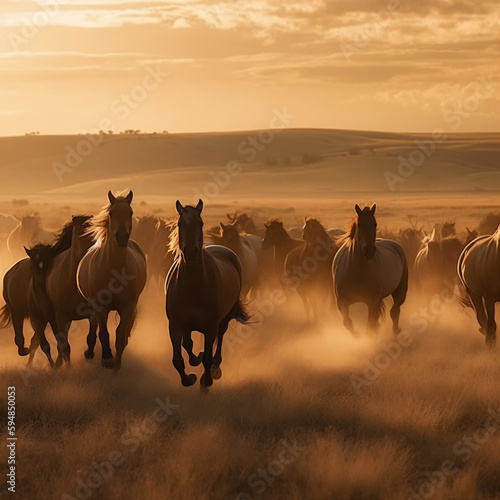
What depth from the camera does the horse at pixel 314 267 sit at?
16.8 meters

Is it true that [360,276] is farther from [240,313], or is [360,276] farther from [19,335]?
[19,335]

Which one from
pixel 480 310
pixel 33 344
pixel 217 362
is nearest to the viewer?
pixel 217 362

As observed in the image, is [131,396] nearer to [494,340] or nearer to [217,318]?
[217,318]

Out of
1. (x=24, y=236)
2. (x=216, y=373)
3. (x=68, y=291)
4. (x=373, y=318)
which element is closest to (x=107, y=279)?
(x=68, y=291)

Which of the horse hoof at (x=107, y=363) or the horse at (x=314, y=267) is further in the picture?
the horse at (x=314, y=267)

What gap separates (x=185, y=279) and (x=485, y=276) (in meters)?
5.37

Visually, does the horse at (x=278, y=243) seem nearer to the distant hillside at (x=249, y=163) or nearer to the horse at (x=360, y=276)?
the horse at (x=360, y=276)

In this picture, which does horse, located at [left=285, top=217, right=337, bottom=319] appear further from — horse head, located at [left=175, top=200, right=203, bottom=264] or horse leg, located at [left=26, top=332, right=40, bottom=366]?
horse head, located at [left=175, top=200, right=203, bottom=264]

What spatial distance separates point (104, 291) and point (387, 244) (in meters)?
6.37

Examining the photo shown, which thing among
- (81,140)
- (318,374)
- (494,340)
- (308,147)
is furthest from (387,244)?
(81,140)

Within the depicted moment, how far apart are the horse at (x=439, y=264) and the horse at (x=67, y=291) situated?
334 inches

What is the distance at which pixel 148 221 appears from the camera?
23000 millimetres

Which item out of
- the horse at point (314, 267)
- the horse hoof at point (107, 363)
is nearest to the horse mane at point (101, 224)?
the horse hoof at point (107, 363)

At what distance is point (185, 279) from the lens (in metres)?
9.84
